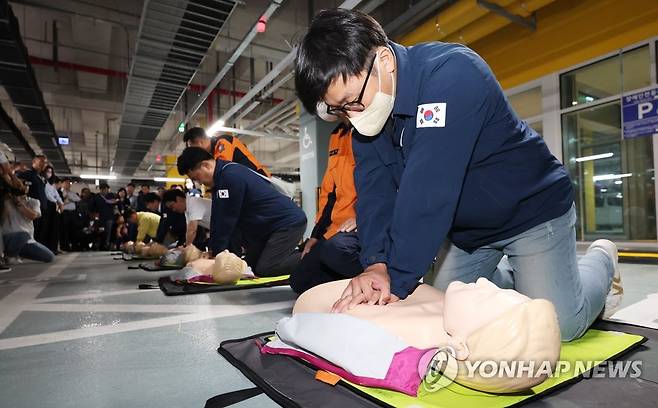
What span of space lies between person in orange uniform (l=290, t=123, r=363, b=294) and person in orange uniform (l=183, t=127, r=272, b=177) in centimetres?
148

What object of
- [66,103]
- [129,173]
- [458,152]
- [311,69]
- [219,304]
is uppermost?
[66,103]

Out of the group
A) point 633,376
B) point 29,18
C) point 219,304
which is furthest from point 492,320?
point 29,18

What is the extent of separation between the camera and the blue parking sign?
4980 millimetres

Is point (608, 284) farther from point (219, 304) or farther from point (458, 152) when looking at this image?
point (219, 304)

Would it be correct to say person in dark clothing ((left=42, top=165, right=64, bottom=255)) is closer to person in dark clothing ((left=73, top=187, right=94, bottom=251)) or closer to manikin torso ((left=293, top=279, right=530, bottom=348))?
person in dark clothing ((left=73, top=187, right=94, bottom=251))

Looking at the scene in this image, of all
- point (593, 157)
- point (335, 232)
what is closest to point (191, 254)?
point (335, 232)

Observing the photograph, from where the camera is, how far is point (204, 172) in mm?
3436

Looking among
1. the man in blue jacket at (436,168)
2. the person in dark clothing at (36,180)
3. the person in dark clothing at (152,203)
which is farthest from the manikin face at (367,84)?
the person in dark clothing at (152,203)

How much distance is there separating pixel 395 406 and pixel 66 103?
42.6ft

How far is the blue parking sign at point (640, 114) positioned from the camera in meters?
4.98

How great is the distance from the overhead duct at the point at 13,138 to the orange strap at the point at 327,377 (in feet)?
39.3

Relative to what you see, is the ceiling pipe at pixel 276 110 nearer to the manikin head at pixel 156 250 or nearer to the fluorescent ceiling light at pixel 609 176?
the manikin head at pixel 156 250

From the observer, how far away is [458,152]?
1.15 meters

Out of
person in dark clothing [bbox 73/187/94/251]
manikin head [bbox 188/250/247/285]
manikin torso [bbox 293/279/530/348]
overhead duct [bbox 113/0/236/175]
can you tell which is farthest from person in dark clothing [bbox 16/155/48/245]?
manikin torso [bbox 293/279/530/348]
